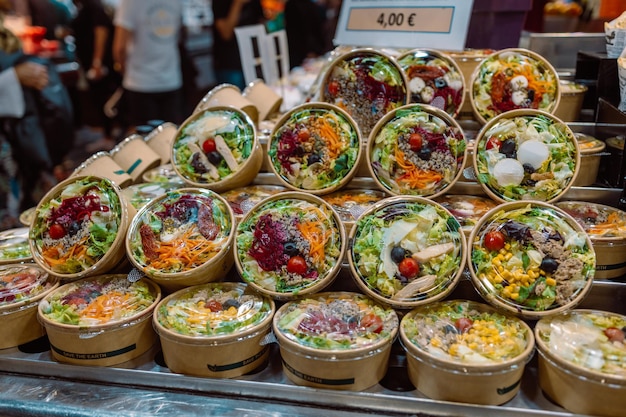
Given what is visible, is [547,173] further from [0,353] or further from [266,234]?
[0,353]

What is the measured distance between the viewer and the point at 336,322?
5.70 feet

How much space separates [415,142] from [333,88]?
573 mm

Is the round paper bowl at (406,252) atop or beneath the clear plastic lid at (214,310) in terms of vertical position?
atop

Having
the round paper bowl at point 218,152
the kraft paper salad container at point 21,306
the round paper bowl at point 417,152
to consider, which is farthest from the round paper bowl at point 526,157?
the kraft paper salad container at point 21,306

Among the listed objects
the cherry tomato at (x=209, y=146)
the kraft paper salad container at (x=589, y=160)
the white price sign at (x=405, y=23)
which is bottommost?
the kraft paper salad container at (x=589, y=160)

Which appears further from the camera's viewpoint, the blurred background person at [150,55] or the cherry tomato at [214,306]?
the blurred background person at [150,55]

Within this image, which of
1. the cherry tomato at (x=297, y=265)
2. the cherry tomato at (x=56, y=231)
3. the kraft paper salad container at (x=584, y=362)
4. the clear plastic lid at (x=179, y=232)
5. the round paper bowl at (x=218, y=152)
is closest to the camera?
the kraft paper salad container at (x=584, y=362)

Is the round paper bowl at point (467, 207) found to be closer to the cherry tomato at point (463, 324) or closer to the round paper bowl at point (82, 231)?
the cherry tomato at point (463, 324)

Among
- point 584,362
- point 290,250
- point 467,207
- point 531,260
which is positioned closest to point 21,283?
point 290,250

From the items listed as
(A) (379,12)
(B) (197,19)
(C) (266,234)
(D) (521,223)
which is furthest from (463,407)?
(B) (197,19)

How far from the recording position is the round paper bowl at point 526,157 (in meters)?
2.01

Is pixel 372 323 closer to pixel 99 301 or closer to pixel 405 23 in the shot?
pixel 99 301

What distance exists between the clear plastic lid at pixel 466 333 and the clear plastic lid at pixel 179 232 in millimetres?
732

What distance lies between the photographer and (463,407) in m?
1.57
